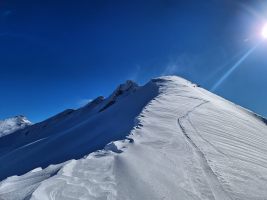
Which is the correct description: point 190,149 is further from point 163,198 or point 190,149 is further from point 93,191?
point 93,191

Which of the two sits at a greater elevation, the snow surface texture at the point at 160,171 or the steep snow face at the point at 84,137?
the steep snow face at the point at 84,137

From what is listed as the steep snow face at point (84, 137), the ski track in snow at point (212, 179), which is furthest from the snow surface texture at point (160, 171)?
the steep snow face at point (84, 137)

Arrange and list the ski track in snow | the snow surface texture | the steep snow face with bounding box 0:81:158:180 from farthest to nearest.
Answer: the steep snow face with bounding box 0:81:158:180, the ski track in snow, the snow surface texture

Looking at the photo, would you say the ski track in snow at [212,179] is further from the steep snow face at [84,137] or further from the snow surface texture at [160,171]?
the steep snow face at [84,137]

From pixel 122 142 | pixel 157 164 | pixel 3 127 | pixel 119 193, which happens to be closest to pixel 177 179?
pixel 157 164

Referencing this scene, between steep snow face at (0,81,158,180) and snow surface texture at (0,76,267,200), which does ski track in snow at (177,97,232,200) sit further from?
steep snow face at (0,81,158,180)

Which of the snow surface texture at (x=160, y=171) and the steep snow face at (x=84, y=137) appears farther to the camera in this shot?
the steep snow face at (x=84, y=137)

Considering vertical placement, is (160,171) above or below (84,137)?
Answer: below

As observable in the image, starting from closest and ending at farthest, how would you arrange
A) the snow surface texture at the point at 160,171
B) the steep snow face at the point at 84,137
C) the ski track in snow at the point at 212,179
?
the snow surface texture at the point at 160,171
the ski track in snow at the point at 212,179
the steep snow face at the point at 84,137

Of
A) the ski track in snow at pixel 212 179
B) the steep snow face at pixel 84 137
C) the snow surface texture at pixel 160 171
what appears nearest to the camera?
the snow surface texture at pixel 160 171

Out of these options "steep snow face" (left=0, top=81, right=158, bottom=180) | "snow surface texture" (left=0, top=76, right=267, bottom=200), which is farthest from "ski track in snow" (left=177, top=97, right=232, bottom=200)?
"steep snow face" (left=0, top=81, right=158, bottom=180)

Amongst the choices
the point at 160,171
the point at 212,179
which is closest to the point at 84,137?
the point at 160,171

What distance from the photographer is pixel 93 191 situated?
485cm

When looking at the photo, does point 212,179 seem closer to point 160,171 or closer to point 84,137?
point 160,171
